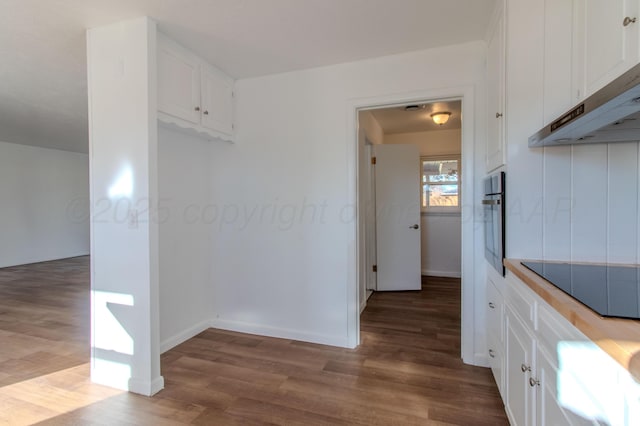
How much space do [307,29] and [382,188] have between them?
293 centimetres

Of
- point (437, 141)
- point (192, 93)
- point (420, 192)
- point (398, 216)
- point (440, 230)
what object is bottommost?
point (440, 230)

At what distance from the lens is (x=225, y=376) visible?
93.9 inches

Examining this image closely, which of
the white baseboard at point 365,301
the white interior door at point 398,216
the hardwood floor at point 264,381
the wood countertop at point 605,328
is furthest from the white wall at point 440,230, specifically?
the wood countertop at point 605,328

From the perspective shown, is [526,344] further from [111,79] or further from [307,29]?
[111,79]

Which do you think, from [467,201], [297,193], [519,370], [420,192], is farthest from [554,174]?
[420,192]

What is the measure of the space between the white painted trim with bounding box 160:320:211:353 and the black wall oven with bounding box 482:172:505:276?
2698mm

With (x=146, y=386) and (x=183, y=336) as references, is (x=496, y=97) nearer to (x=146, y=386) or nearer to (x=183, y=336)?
(x=146, y=386)

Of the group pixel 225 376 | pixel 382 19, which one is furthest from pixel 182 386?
pixel 382 19

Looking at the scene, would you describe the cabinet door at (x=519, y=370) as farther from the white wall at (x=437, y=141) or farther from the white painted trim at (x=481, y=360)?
the white wall at (x=437, y=141)

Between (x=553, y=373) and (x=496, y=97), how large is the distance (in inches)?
65.9

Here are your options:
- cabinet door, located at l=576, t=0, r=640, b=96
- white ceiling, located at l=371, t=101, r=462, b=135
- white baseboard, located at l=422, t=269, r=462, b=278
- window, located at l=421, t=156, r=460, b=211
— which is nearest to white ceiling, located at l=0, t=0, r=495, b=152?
cabinet door, located at l=576, t=0, r=640, b=96

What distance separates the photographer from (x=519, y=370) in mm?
1496

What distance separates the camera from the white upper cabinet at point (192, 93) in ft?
7.72

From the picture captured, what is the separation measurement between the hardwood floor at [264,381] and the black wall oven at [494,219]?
0.92 metres
